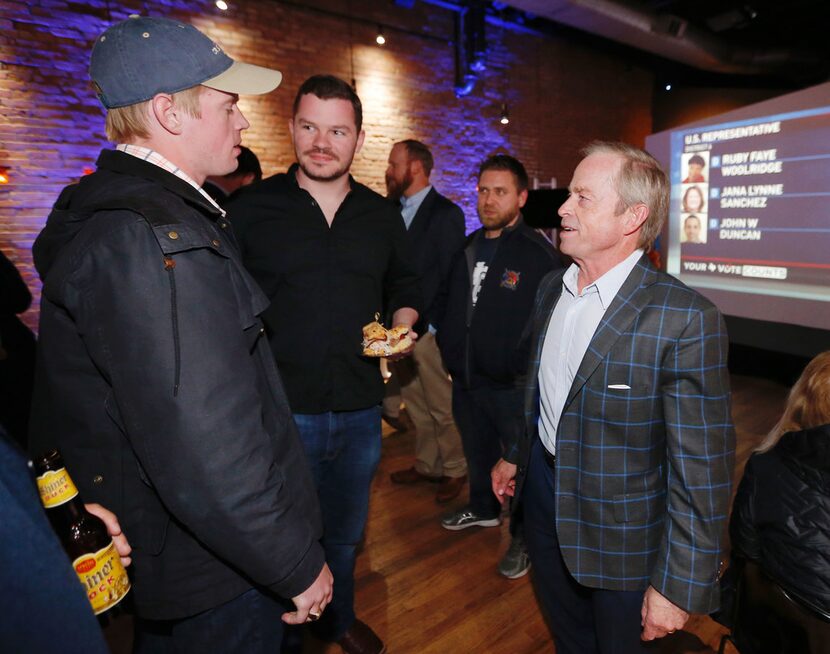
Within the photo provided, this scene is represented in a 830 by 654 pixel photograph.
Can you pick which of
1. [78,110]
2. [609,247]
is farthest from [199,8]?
[609,247]

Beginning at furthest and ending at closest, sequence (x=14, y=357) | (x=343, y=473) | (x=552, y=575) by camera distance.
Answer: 1. (x=14, y=357)
2. (x=343, y=473)
3. (x=552, y=575)

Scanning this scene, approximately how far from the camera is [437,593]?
2.46 metres

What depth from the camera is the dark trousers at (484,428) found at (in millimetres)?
2688

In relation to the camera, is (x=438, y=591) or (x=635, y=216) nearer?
(x=635, y=216)

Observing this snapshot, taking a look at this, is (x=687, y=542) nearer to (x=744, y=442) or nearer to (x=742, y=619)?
(x=742, y=619)

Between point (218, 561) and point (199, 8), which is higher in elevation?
point (199, 8)

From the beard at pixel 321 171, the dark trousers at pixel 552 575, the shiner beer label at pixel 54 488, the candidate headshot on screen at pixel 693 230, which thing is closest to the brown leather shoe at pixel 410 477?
the dark trousers at pixel 552 575

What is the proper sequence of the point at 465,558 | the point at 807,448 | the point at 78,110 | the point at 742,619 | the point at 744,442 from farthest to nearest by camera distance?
the point at 78,110
the point at 744,442
the point at 465,558
the point at 742,619
the point at 807,448

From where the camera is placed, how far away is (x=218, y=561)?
3.48 ft

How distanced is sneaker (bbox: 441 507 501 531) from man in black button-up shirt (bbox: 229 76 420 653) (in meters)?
1.21

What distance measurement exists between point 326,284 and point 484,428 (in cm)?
149

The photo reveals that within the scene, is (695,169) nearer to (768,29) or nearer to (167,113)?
(167,113)

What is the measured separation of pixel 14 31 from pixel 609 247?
6.03 m

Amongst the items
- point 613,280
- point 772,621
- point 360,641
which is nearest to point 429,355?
point 360,641
